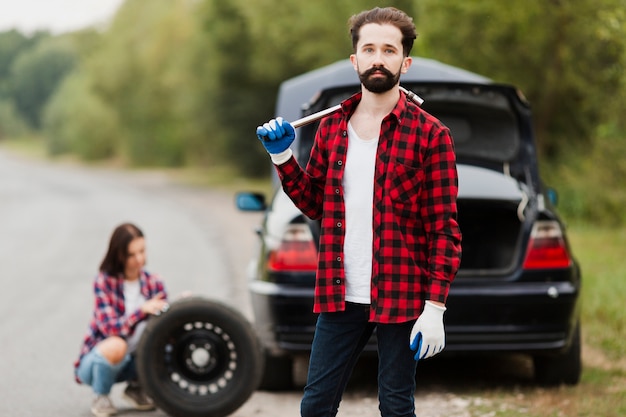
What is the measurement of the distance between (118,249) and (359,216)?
2570mm

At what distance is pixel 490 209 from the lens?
5738mm

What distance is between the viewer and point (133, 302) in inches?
229

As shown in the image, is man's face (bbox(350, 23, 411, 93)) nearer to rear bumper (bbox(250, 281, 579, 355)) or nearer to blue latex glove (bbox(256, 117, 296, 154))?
blue latex glove (bbox(256, 117, 296, 154))

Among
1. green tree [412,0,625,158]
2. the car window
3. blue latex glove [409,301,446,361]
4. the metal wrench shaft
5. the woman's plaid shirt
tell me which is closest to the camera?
blue latex glove [409,301,446,361]

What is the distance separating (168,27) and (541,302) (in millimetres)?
43538

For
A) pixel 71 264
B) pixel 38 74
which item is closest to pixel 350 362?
pixel 71 264

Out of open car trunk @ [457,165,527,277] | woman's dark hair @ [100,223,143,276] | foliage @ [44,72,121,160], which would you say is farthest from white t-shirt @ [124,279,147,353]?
foliage @ [44,72,121,160]

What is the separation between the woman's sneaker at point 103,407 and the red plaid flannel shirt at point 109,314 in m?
0.19

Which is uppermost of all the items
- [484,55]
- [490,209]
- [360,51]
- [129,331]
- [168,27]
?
[168,27]

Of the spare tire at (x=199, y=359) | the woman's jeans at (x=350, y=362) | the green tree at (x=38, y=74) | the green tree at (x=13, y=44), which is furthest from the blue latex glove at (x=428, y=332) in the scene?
the green tree at (x=13, y=44)

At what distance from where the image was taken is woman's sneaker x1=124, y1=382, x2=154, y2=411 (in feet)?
19.0

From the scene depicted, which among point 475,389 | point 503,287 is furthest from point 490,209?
point 475,389

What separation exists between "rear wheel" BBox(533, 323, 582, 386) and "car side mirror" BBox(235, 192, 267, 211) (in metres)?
1.97

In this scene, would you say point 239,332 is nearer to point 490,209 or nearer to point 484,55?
point 490,209
